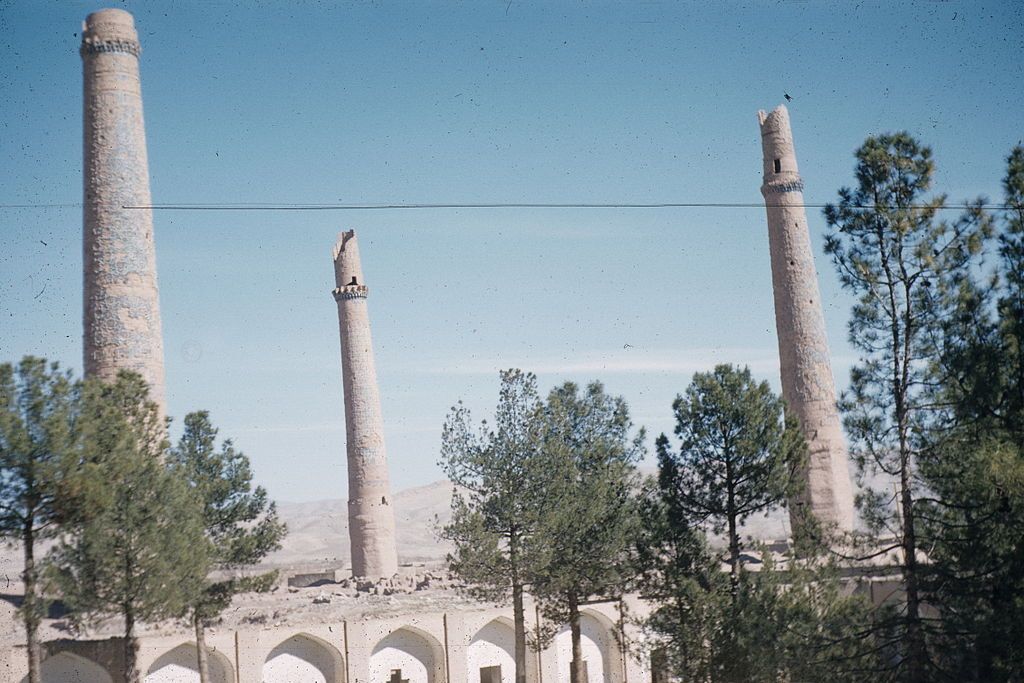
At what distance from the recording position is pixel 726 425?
2175cm

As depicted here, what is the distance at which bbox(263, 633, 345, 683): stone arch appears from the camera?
2970 cm

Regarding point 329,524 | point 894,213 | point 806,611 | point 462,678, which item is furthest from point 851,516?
point 329,524

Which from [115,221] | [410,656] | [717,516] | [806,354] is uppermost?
[115,221]

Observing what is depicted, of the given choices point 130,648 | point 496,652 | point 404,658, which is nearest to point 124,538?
point 130,648

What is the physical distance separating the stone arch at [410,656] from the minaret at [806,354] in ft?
38.2

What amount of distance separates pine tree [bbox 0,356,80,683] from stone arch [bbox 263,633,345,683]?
11.7 m

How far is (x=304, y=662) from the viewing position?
30.3m

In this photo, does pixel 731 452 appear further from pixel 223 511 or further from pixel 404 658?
pixel 404 658

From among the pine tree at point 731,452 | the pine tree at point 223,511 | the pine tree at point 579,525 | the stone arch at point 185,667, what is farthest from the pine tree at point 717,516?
the stone arch at point 185,667

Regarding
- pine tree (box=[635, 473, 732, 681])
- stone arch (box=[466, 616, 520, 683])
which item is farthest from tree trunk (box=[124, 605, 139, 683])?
stone arch (box=[466, 616, 520, 683])

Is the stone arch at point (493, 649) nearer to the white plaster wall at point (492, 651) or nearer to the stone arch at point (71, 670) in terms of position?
the white plaster wall at point (492, 651)

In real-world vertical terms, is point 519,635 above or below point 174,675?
above

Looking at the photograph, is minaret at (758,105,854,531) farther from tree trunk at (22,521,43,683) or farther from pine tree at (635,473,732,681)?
tree trunk at (22,521,43,683)

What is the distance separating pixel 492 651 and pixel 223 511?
11078 millimetres
